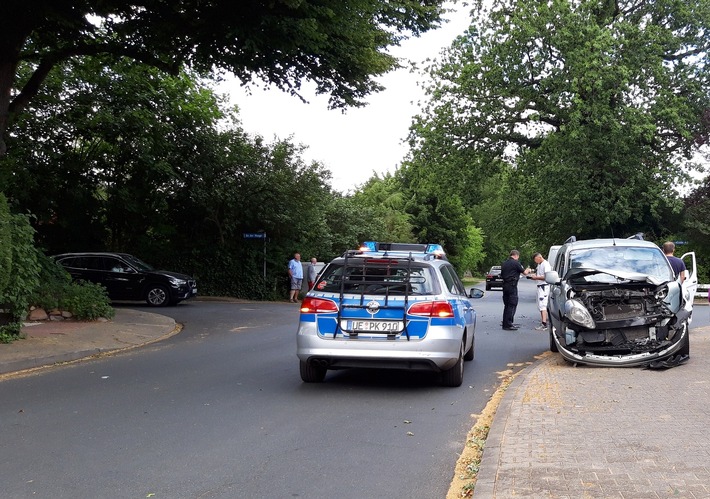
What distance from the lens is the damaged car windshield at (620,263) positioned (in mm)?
9773

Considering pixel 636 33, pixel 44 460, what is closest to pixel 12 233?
pixel 44 460

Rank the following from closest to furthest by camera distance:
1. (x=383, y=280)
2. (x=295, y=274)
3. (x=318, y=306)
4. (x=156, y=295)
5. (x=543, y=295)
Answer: (x=318, y=306), (x=383, y=280), (x=543, y=295), (x=156, y=295), (x=295, y=274)

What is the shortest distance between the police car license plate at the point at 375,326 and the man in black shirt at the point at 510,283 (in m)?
7.94

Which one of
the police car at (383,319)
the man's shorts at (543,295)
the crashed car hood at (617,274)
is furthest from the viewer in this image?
the man's shorts at (543,295)

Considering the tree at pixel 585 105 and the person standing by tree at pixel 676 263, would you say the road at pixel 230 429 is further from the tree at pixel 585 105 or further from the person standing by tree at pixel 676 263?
the tree at pixel 585 105

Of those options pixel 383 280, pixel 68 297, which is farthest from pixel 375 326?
pixel 68 297

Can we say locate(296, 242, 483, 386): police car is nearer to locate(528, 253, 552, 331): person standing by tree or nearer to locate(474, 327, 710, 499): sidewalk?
locate(474, 327, 710, 499): sidewalk

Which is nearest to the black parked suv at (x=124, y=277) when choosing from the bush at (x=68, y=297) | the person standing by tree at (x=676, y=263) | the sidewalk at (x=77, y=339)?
the sidewalk at (x=77, y=339)

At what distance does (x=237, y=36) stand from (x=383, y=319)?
21.9 ft

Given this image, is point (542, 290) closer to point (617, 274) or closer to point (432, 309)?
point (617, 274)

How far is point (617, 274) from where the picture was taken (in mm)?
9547

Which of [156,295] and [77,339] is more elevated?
[156,295]

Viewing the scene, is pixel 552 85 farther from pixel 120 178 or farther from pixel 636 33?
pixel 120 178

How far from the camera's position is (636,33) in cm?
2750
